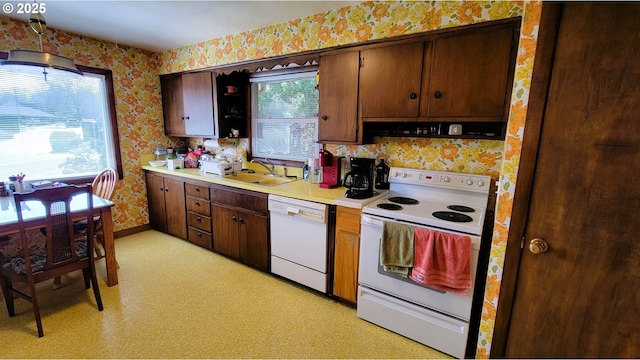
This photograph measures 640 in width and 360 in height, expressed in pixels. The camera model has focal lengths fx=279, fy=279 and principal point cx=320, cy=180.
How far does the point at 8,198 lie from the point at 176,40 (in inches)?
87.6

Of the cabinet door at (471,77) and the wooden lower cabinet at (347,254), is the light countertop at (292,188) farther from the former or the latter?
the cabinet door at (471,77)

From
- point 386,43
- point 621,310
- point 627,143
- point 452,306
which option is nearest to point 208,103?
point 386,43

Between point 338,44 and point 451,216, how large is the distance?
1.64 metres

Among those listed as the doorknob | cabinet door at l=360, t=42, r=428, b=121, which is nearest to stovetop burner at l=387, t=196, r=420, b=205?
cabinet door at l=360, t=42, r=428, b=121

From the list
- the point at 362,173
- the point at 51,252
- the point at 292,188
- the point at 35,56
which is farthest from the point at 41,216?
the point at 362,173

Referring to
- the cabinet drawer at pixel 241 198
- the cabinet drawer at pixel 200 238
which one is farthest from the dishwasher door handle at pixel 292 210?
the cabinet drawer at pixel 200 238

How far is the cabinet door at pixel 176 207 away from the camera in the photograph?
338cm

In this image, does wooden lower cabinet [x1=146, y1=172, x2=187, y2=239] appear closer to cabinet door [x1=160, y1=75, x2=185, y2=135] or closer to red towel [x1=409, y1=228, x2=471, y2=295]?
cabinet door [x1=160, y1=75, x2=185, y2=135]

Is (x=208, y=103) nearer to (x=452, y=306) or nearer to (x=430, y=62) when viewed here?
(x=430, y=62)

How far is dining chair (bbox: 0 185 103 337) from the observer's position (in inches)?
72.3

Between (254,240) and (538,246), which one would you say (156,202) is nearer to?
(254,240)

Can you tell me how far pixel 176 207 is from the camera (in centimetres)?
348

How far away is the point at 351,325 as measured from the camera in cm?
207

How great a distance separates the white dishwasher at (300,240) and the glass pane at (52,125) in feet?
8.21
